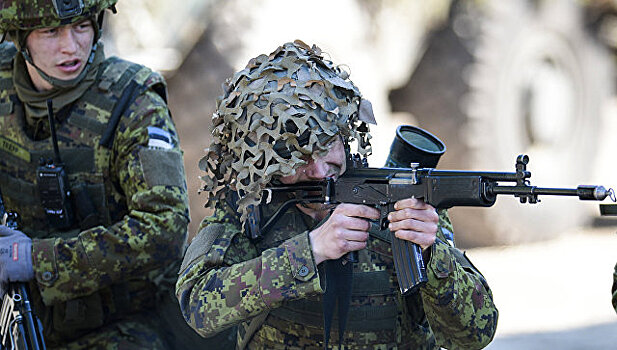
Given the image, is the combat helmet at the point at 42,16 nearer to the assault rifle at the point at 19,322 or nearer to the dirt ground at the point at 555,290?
the assault rifle at the point at 19,322

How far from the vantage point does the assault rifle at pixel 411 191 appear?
2623 mm

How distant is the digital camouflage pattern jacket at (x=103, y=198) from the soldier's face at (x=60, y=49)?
0.12 metres

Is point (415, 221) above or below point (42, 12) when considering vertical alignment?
below

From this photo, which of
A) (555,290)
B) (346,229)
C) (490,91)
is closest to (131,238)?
(346,229)

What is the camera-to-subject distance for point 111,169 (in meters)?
3.95

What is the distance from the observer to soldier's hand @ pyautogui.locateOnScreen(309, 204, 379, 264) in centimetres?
290

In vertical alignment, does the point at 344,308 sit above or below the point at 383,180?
below

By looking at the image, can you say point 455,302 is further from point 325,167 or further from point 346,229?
point 325,167

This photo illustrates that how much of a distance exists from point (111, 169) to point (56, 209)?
0.87 feet

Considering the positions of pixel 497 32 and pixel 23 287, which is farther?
pixel 497 32

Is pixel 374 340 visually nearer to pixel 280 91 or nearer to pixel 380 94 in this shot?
pixel 280 91

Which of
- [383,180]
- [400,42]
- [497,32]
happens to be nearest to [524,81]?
[497,32]

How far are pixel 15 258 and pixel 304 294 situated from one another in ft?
4.46

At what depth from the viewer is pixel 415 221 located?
2.84m
